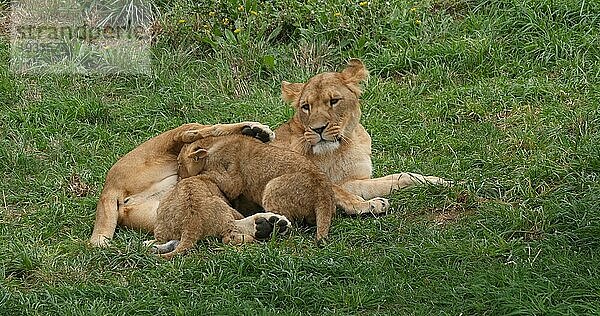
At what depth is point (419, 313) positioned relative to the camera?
5441mm

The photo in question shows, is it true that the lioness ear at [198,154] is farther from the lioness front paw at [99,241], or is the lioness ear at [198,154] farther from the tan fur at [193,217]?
the lioness front paw at [99,241]

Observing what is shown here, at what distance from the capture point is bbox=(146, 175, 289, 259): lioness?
655cm

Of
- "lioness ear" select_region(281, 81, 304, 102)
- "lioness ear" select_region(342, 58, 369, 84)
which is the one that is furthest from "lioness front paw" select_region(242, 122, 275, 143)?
"lioness ear" select_region(342, 58, 369, 84)

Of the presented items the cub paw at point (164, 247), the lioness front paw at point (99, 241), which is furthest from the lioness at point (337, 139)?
the lioness front paw at point (99, 241)

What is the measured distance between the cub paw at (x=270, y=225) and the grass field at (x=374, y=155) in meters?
0.08

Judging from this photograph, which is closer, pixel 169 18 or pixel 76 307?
pixel 76 307

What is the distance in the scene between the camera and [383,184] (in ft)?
24.6

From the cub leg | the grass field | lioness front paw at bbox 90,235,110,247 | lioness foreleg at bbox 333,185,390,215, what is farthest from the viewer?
the cub leg

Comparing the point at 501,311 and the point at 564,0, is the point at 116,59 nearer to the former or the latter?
the point at 564,0

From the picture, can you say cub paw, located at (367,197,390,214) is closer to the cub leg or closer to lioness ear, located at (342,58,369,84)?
the cub leg

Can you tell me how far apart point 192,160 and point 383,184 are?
53.4 inches

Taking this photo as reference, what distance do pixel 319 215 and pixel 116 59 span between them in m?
4.68

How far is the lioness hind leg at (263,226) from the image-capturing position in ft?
21.7

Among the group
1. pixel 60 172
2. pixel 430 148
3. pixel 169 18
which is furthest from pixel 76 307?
pixel 169 18
